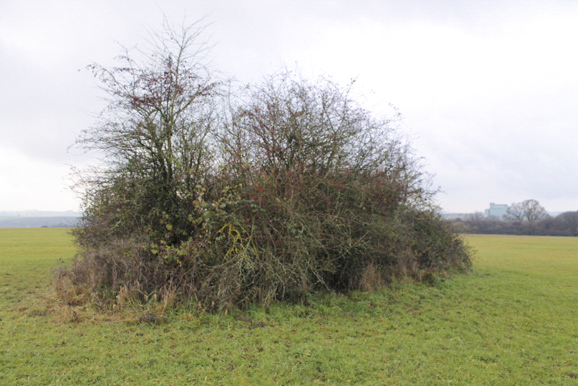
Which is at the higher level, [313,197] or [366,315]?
[313,197]

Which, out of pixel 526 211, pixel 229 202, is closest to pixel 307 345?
pixel 229 202

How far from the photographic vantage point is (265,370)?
4973 mm

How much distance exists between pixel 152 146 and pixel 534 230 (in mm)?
80442

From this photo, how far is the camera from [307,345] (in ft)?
19.5

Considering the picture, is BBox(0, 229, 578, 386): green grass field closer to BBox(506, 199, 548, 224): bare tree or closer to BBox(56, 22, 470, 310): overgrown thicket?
BBox(56, 22, 470, 310): overgrown thicket

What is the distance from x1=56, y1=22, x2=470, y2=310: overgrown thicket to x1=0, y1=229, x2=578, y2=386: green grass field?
0.79 metres

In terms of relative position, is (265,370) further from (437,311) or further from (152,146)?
(152,146)

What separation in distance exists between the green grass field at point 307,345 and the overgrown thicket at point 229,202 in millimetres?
790

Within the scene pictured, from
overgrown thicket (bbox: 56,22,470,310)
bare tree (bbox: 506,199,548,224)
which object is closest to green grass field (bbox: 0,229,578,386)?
overgrown thicket (bbox: 56,22,470,310)

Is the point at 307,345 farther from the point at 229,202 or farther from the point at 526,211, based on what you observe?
the point at 526,211

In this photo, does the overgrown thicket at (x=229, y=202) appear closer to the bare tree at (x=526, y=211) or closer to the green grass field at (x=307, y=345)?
the green grass field at (x=307, y=345)

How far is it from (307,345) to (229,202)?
3.46 m

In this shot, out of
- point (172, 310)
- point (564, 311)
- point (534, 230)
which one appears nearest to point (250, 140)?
point (172, 310)

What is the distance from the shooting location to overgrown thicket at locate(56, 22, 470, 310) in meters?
7.92
